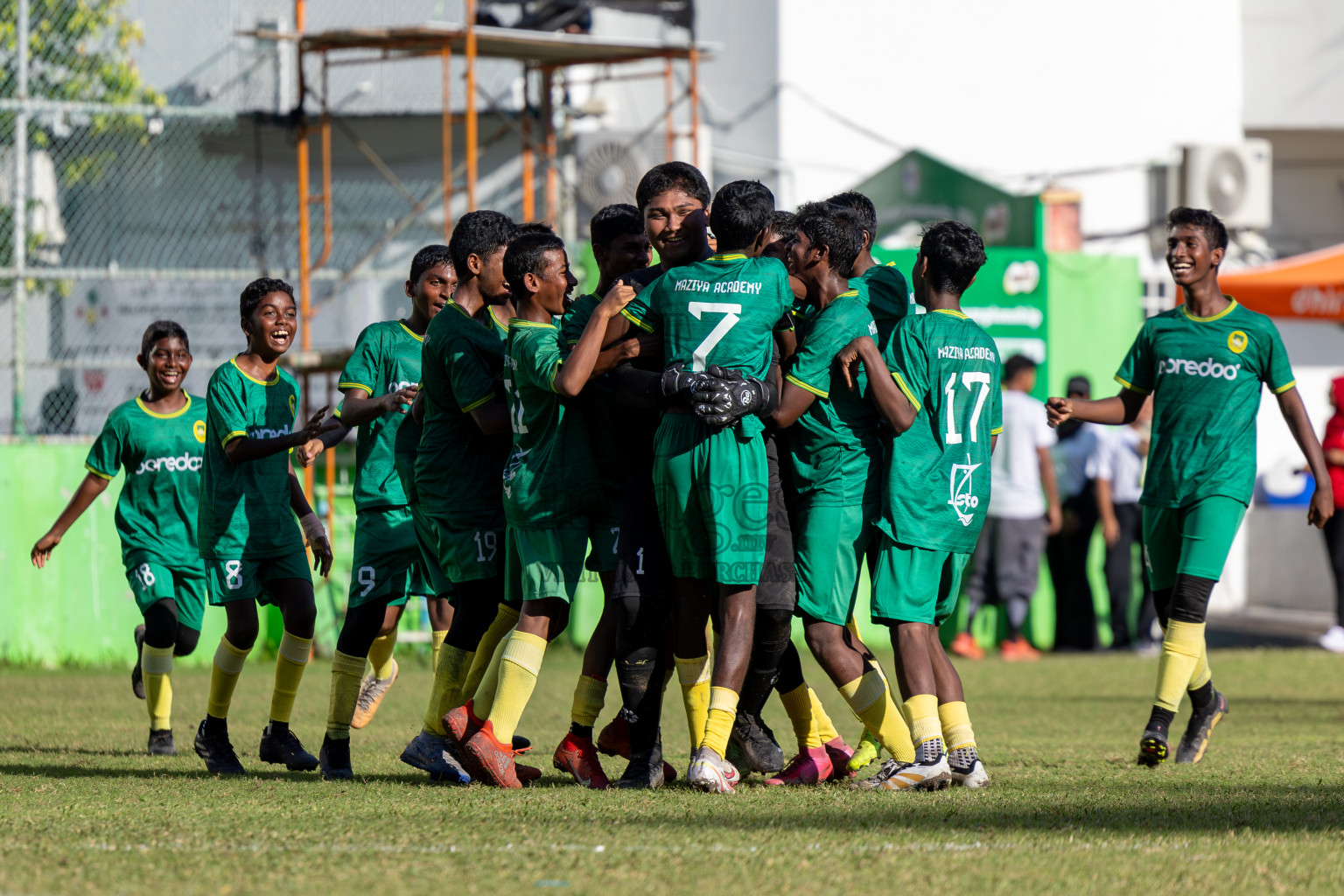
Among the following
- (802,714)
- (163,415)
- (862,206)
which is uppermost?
(862,206)

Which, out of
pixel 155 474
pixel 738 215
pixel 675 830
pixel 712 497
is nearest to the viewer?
pixel 675 830

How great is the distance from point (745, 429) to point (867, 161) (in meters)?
12.6

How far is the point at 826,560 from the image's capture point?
19.5 feet

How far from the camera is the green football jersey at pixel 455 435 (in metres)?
6.12

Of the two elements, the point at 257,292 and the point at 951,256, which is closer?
the point at 951,256

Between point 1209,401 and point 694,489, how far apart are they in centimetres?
265

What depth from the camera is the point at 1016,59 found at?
18391 mm

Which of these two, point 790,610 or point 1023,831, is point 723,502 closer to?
point 790,610

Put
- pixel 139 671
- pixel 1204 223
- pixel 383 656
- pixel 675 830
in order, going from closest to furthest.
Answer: pixel 675 830
pixel 1204 223
pixel 139 671
pixel 383 656

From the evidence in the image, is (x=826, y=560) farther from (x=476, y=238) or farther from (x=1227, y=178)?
(x=1227, y=178)

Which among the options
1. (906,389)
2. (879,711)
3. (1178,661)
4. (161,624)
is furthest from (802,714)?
(161,624)

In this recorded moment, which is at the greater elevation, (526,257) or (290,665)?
(526,257)

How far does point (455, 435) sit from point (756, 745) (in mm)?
1605

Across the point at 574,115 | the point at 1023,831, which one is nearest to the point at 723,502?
the point at 1023,831
